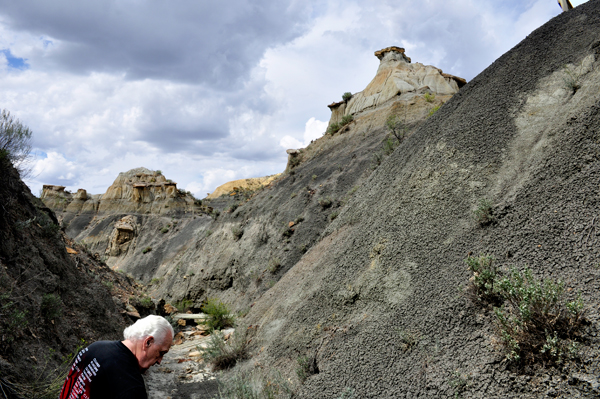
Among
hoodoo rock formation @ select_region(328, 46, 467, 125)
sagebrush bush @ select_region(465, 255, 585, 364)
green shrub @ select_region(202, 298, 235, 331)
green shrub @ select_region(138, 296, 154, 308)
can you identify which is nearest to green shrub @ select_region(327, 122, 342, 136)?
hoodoo rock formation @ select_region(328, 46, 467, 125)

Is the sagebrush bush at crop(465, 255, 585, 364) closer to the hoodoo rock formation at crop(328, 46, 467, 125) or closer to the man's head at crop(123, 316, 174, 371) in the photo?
the man's head at crop(123, 316, 174, 371)

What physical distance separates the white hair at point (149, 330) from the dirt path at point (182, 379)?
5003mm

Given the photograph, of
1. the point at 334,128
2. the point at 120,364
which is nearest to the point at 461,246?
the point at 120,364

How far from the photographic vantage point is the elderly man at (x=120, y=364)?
216 cm

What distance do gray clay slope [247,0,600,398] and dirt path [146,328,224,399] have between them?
4.83ft

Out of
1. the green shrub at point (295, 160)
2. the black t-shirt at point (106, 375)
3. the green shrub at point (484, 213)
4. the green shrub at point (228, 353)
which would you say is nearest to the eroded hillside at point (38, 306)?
the green shrub at point (228, 353)

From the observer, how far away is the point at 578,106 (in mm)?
5605

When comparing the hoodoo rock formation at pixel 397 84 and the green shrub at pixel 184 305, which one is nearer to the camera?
the green shrub at pixel 184 305

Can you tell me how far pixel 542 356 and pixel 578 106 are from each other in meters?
4.38

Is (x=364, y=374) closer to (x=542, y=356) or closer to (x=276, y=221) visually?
(x=542, y=356)

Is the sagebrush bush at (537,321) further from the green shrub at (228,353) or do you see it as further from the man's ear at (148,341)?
the green shrub at (228,353)

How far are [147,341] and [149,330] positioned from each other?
7 cm

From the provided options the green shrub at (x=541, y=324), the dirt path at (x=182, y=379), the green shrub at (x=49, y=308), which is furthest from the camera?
Answer: the dirt path at (x=182, y=379)

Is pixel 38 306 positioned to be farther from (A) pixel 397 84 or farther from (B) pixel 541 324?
(A) pixel 397 84
